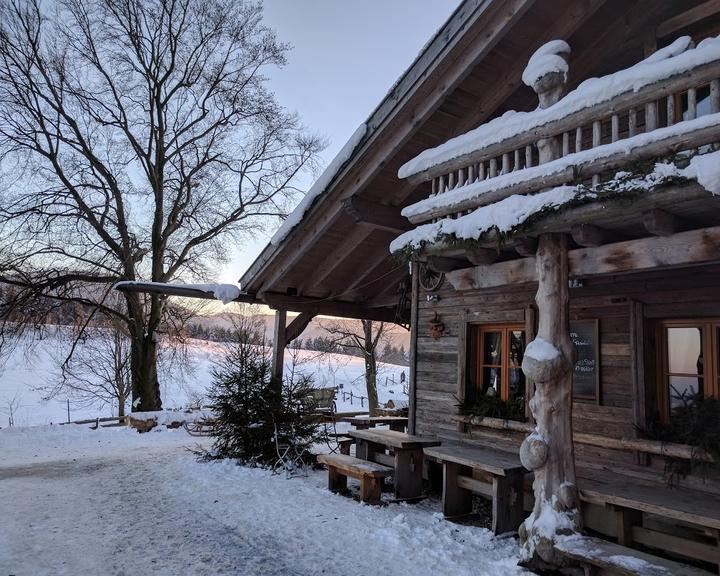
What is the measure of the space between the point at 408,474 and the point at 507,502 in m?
1.64

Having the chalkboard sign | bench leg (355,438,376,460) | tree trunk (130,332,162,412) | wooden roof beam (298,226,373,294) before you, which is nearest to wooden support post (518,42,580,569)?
the chalkboard sign

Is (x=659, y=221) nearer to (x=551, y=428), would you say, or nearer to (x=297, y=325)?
(x=551, y=428)

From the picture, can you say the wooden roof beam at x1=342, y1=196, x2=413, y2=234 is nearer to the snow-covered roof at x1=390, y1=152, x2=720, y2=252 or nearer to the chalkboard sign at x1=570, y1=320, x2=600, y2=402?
the snow-covered roof at x1=390, y1=152, x2=720, y2=252

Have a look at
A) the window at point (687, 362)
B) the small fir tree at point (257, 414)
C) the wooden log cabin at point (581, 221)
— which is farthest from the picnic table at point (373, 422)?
the window at point (687, 362)

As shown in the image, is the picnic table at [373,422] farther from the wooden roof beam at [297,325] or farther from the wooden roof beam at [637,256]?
the wooden roof beam at [637,256]

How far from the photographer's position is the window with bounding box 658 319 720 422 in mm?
4934

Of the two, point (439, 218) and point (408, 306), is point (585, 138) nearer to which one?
point (439, 218)

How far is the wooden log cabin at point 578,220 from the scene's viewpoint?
411 cm

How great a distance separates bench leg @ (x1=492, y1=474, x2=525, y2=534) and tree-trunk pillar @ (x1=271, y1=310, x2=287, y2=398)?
4.93 m

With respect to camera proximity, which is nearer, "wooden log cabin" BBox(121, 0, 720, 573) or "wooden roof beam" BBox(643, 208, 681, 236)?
"wooden roof beam" BBox(643, 208, 681, 236)

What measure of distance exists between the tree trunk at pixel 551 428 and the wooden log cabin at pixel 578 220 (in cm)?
8

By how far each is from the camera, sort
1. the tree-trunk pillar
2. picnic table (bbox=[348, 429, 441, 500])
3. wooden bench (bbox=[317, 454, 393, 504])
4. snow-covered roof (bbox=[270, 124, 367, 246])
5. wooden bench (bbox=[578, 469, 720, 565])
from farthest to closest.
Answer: the tree-trunk pillar → snow-covered roof (bbox=[270, 124, 367, 246]) → picnic table (bbox=[348, 429, 441, 500]) → wooden bench (bbox=[317, 454, 393, 504]) → wooden bench (bbox=[578, 469, 720, 565])

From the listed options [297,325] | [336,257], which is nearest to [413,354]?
[336,257]

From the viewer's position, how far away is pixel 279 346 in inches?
386
